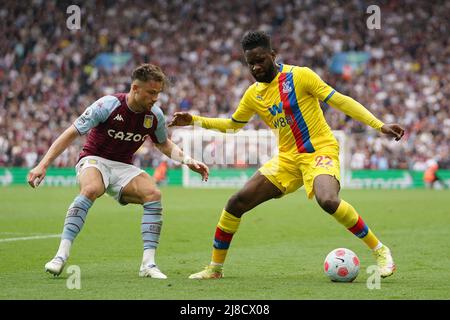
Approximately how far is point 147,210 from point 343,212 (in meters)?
1.95

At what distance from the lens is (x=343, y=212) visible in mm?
7875

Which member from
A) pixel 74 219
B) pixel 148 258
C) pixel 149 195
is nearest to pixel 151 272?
pixel 148 258

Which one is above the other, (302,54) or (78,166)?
(302,54)

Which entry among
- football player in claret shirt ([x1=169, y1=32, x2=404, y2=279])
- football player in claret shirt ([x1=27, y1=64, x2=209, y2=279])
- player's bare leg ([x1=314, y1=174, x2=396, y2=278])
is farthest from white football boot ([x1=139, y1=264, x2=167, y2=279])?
player's bare leg ([x1=314, y1=174, x2=396, y2=278])

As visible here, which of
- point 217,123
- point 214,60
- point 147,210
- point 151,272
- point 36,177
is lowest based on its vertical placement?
point 151,272

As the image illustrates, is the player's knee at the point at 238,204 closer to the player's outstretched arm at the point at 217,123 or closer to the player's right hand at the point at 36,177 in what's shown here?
the player's outstretched arm at the point at 217,123

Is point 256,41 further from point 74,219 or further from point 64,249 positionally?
point 64,249

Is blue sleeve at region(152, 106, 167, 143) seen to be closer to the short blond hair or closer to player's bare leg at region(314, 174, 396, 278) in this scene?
the short blond hair

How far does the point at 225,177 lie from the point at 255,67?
22.8m

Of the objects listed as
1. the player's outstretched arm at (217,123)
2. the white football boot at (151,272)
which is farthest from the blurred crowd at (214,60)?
the white football boot at (151,272)

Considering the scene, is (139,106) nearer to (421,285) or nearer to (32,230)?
(421,285)

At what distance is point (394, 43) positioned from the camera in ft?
119

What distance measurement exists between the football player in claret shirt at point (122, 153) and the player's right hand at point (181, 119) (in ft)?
0.42
